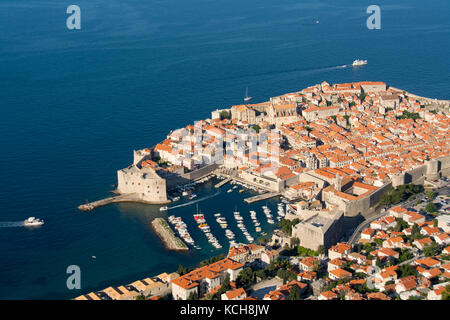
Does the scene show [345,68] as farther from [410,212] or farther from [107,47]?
[410,212]

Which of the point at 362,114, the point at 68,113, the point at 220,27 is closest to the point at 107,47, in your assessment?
the point at 220,27

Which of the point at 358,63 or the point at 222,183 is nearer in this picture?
the point at 222,183

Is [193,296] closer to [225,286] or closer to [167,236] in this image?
[225,286]

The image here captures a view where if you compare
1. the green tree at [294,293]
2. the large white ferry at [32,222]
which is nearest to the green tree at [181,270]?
the green tree at [294,293]

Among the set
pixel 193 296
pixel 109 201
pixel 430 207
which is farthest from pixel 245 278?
pixel 109 201

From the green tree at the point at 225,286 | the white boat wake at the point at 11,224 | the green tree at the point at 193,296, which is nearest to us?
the green tree at the point at 193,296

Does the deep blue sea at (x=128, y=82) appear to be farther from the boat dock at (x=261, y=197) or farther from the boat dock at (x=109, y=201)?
the boat dock at (x=261, y=197)

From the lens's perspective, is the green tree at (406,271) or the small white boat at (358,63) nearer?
the green tree at (406,271)
